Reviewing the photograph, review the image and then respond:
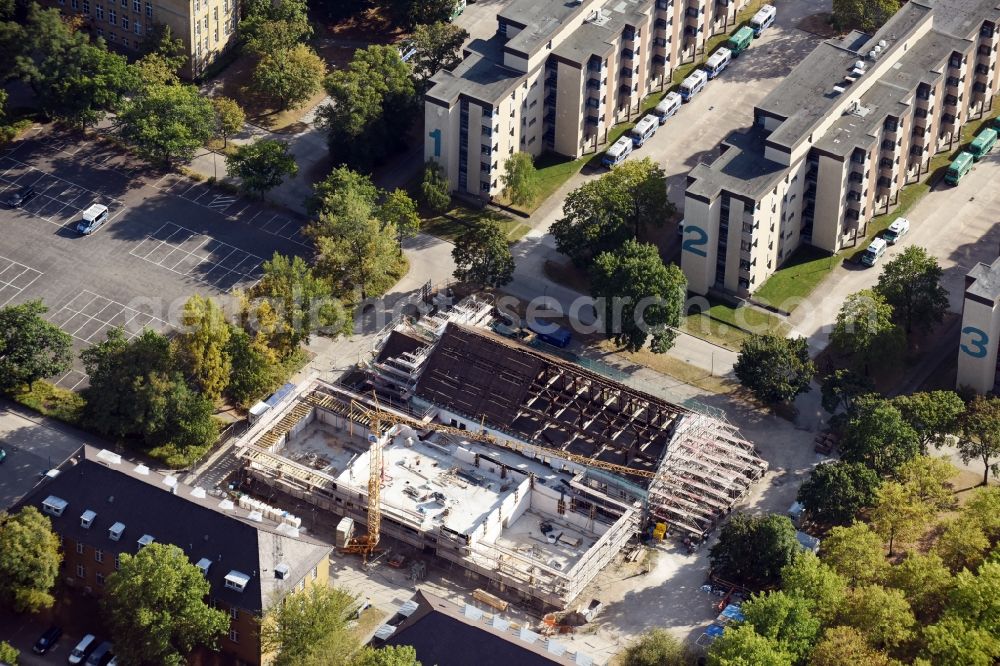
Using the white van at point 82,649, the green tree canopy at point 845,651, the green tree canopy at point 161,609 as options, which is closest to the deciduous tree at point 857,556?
the green tree canopy at point 845,651

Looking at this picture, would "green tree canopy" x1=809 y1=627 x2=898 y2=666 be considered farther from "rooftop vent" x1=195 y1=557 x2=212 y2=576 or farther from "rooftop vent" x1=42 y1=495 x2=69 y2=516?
"rooftop vent" x1=42 y1=495 x2=69 y2=516

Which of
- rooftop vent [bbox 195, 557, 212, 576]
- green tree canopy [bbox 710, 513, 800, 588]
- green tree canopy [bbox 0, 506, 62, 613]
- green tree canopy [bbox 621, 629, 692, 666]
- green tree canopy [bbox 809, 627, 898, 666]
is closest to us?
green tree canopy [bbox 809, 627, 898, 666]

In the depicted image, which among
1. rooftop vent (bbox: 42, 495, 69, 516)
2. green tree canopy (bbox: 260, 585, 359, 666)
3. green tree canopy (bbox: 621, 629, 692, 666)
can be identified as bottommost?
green tree canopy (bbox: 621, 629, 692, 666)

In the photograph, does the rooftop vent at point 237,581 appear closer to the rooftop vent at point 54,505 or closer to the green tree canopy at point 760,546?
the rooftop vent at point 54,505

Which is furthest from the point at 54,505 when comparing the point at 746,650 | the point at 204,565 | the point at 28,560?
the point at 746,650

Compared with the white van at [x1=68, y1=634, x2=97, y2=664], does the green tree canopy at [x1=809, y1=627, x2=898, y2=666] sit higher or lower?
higher

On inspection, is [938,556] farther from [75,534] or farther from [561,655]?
[75,534]

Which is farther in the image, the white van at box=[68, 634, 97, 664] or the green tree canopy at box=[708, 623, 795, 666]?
the white van at box=[68, 634, 97, 664]

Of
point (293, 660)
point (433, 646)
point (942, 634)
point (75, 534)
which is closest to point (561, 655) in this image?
point (433, 646)

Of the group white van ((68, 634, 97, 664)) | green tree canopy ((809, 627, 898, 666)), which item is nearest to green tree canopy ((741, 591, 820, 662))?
green tree canopy ((809, 627, 898, 666))

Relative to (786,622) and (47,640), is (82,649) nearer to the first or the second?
(47,640)
